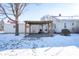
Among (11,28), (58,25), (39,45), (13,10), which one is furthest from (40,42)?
(13,10)

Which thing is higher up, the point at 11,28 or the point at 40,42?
the point at 11,28

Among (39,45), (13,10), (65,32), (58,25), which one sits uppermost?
(13,10)

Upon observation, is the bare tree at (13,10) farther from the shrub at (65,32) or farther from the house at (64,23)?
the shrub at (65,32)

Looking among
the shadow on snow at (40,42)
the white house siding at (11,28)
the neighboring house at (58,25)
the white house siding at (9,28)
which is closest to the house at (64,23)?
the neighboring house at (58,25)

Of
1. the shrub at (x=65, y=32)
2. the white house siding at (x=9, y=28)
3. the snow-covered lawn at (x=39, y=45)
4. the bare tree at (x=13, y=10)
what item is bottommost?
the snow-covered lawn at (x=39, y=45)

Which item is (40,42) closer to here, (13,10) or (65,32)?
(65,32)

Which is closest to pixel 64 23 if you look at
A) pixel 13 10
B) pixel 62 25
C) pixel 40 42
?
pixel 62 25

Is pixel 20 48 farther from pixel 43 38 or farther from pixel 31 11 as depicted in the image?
pixel 31 11
